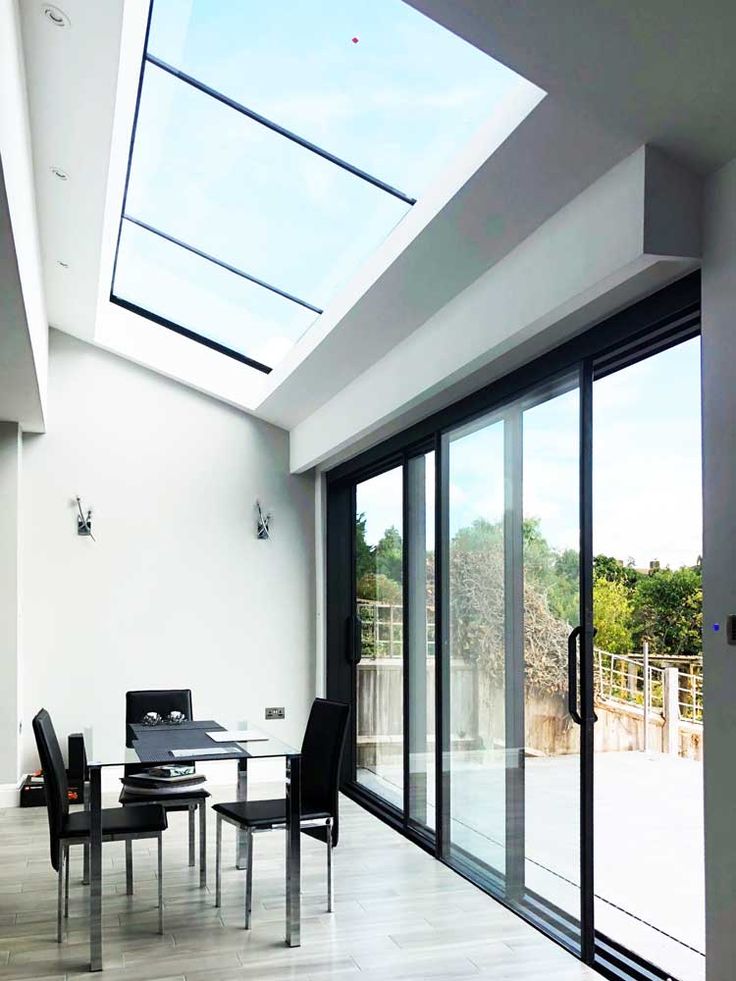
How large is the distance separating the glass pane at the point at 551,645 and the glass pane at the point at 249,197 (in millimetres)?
1200

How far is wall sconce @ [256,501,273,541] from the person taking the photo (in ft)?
25.9

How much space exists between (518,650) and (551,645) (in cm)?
31

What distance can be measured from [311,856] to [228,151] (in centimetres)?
371

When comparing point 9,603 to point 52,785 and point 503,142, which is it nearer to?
point 52,785

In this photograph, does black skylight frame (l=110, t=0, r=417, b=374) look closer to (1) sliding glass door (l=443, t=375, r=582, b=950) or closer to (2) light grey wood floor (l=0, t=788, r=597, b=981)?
(1) sliding glass door (l=443, t=375, r=582, b=950)

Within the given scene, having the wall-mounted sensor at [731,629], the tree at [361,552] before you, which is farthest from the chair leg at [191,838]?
the wall-mounted sensor at [731,629]

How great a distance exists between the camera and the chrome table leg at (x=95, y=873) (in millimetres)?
3877

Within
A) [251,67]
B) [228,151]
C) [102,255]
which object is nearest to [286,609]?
[102,255]

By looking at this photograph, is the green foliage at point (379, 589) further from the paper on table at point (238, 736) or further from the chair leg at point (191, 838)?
the chair leg at point (191, 838)

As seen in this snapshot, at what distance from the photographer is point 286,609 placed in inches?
313

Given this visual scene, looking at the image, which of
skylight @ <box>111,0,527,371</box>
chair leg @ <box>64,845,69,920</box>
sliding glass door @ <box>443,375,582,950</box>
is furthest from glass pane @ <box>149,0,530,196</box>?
chair leg @ <box>64,845,69,920</box>

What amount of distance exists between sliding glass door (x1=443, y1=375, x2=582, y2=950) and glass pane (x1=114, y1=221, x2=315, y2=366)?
4.59 ft

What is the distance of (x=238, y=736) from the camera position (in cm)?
473

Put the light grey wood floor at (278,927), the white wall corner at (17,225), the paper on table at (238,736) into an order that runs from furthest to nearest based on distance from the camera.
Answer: the paper on table at (238,736), the light grey wood floor at (278,927), the white wall corner at (17,225)
